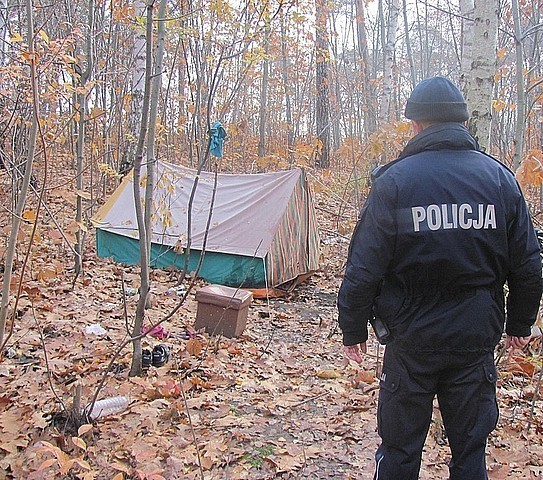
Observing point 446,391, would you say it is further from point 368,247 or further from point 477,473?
point 368,247

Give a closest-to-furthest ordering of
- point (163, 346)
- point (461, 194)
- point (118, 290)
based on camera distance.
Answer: point (461, 194), point (163, 346), point (118, 290)

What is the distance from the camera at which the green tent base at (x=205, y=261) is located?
662 cm

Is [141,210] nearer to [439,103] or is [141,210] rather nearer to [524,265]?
[439,103]

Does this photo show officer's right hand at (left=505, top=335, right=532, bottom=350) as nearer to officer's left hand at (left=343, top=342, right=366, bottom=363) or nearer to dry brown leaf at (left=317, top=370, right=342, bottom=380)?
officer's left hand at (left=343, top=342, right=366, bottom=363)

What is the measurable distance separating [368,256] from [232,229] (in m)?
4.95

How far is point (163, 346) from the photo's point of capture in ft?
13.7

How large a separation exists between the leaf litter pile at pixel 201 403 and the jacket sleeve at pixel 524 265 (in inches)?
44.3

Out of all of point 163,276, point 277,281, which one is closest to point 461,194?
point 277,281

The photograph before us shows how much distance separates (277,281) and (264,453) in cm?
378

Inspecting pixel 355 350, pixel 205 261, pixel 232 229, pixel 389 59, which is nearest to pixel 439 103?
pixel 355 350

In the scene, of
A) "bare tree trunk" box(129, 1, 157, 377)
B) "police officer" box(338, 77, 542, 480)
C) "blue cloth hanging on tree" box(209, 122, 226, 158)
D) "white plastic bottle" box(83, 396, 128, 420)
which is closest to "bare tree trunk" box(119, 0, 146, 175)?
"blue cloth hanging on tree" box(209, 122, 226, 158)

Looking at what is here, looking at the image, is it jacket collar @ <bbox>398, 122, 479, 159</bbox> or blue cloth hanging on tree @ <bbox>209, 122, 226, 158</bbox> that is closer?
jacket collar @ <bbox>398, 122, 479, 159</bbox>

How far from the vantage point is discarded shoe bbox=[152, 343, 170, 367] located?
13.3ft

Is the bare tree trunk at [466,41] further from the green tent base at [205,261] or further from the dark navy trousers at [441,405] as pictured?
the green tent base at [205,261]
